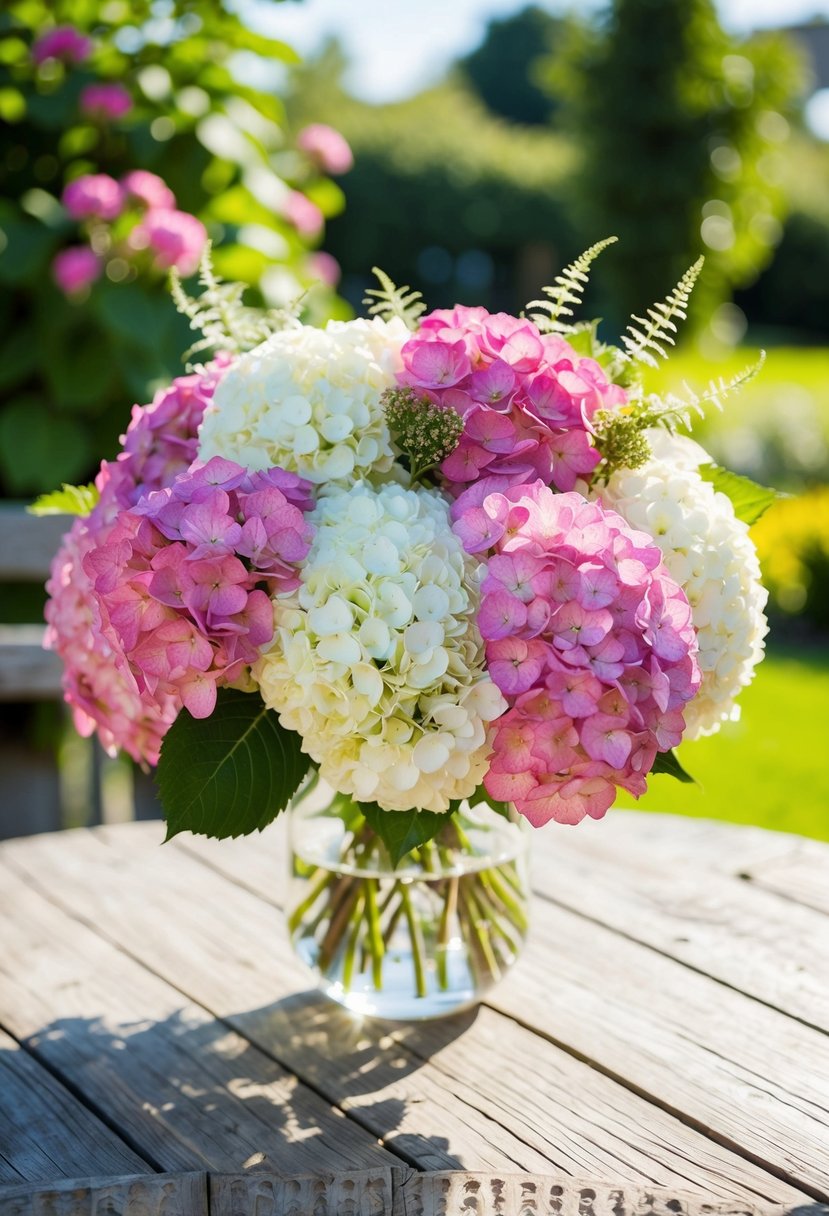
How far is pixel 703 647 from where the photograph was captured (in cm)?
102

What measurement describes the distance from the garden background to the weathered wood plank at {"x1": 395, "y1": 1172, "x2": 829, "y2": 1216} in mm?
347

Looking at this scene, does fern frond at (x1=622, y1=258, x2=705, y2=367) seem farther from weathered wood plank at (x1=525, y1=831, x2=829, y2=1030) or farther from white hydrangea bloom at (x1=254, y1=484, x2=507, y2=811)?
weathered wood plank at (x1=525, y1=831, x2=829, y2=1030)

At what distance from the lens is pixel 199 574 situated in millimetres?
906

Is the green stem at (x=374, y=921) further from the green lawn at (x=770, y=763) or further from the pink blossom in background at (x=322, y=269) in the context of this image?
the green lawn at (x=770, y=763)

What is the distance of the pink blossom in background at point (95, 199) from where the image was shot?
2.50 m

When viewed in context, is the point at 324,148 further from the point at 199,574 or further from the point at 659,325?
the point at 199,574

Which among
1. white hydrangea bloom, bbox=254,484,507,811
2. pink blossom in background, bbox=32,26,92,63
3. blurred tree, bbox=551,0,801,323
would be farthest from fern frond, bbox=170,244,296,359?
blurred tree, bbox=551,0,801,323

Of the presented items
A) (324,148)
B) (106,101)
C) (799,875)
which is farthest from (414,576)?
(324,148)

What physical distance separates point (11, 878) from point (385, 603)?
906 millimetres

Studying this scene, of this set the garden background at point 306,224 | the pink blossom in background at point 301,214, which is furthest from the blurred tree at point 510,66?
the pink blossom in background at point 301,214

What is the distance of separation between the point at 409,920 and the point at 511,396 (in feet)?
1.70

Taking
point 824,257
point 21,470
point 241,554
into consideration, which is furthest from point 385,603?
point 824,257

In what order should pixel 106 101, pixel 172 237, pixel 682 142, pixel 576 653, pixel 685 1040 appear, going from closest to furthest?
pixel 576 653, pixel 685 1040, pixel 172 237, pixel 106 101, pixel 682 142

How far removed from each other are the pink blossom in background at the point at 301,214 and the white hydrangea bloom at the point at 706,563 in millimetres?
1972
